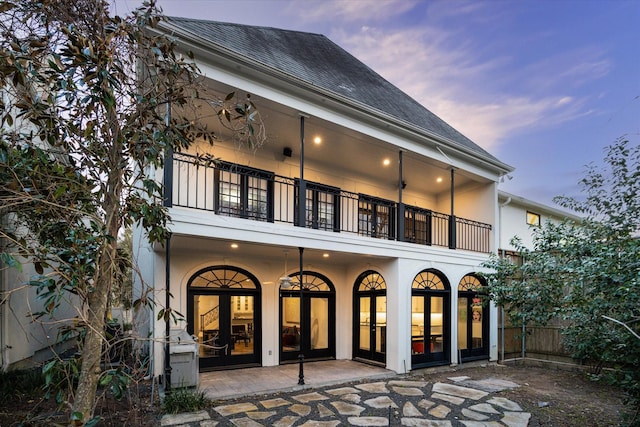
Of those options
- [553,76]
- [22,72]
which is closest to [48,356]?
[22,72]

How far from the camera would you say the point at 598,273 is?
195 inches

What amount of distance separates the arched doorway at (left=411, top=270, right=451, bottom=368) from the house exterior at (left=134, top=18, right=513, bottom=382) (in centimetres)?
4

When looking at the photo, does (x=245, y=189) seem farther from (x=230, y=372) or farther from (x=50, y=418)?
(x=50, y=418)

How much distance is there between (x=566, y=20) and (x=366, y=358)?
11246mm

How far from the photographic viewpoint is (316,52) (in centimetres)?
1116

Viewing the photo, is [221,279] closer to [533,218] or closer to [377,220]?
[377,220]

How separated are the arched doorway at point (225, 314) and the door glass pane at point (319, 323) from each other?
1714mm

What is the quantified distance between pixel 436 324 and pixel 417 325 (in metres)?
0.72

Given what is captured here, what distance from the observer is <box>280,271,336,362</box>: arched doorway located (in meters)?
9.73

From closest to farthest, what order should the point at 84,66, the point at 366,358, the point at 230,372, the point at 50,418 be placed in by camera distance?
the point at 84,66
the point at 50,418
the point at 230,372
the point at 366,358

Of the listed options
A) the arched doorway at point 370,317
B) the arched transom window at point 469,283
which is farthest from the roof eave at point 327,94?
the arched doorway at point 370,317

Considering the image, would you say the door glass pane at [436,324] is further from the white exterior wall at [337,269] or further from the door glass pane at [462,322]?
the door glass pane at [462,322]

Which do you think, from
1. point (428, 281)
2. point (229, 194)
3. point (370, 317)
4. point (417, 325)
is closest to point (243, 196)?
point (229, 194)

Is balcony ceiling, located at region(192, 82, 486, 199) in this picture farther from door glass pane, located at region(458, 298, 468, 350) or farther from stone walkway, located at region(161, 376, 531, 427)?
stone walkway, located at region(161, 376, 531, 427)
